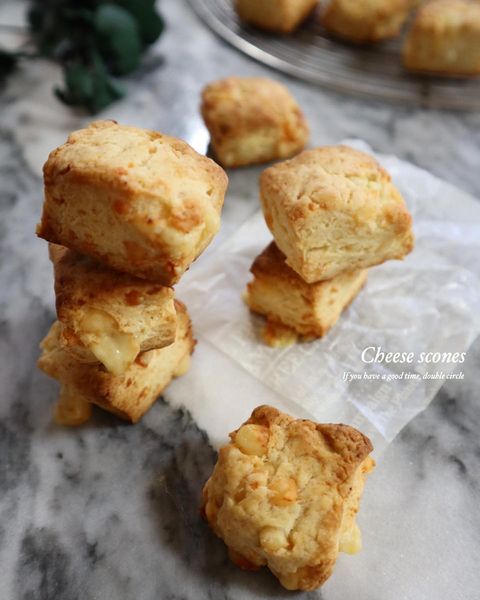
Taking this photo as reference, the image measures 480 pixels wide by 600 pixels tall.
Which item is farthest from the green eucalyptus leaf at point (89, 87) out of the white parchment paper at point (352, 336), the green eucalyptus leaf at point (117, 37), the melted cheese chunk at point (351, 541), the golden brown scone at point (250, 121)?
the melted cheese chunk at point (351, 541)

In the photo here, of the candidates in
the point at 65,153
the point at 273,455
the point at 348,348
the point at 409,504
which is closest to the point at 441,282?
the point at 348,348

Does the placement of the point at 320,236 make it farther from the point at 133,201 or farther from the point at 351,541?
the point at 351,541

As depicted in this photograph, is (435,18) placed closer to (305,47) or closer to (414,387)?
(305,47)

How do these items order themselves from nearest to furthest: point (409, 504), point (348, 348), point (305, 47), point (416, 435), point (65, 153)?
point (65, 153) → point (409, 504) → point (416, 435) → point (348, 348) → point (305, 47)

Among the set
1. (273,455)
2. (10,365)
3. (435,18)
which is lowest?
(10,365)

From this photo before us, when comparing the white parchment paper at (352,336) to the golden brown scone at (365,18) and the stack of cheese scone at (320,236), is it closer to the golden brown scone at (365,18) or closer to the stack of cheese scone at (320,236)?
the stack of cheese scone at (320,236)

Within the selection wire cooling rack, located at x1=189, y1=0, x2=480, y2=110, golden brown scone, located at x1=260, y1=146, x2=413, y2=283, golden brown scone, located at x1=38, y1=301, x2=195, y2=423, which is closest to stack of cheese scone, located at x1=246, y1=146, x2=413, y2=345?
golden brown scone, located at x1=260, y1=146, x2=413, y2=283

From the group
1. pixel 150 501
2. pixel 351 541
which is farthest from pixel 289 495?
pixel 150 501
